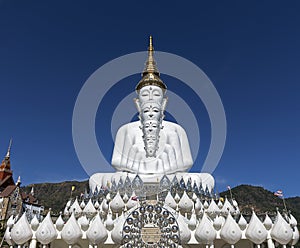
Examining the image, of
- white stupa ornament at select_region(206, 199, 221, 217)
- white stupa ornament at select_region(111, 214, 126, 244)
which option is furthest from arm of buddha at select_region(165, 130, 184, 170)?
white stupa ornament at select_region(111, 214, 126, 244)

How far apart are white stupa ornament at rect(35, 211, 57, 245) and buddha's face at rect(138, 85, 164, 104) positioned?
421 inches

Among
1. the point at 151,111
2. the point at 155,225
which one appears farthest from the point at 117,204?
the point at 151,111

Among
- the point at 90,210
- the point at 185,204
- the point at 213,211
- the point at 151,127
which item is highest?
the point at 151,127

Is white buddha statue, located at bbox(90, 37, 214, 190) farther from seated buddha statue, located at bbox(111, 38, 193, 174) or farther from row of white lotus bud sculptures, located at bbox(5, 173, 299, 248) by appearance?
row of white lotus bud sculptures, located at bbox(5, 173, 299, 248)

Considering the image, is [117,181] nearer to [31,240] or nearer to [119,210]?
[119,210]

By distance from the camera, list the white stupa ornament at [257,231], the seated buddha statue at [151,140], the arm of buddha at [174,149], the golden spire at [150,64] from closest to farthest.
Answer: the white stupa ornament at [257,231], the seated buddha statue at [151,140], the arm of buddha at [174,149], the golden spire at [150,64]

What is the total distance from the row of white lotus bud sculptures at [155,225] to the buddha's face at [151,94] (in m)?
6.87

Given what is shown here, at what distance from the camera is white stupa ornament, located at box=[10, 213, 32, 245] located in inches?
431

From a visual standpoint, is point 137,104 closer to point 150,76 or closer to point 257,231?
point 150,76

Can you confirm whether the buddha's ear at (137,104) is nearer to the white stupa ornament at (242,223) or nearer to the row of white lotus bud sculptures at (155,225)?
the row of white lotus bud sculptures at (155,225)

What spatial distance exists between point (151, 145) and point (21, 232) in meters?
9.13

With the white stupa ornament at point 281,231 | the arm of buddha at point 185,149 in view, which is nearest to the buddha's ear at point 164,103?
the arm of buddha at point 185,149

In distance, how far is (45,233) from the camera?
1088 cm

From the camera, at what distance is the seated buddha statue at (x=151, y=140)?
17906mm
